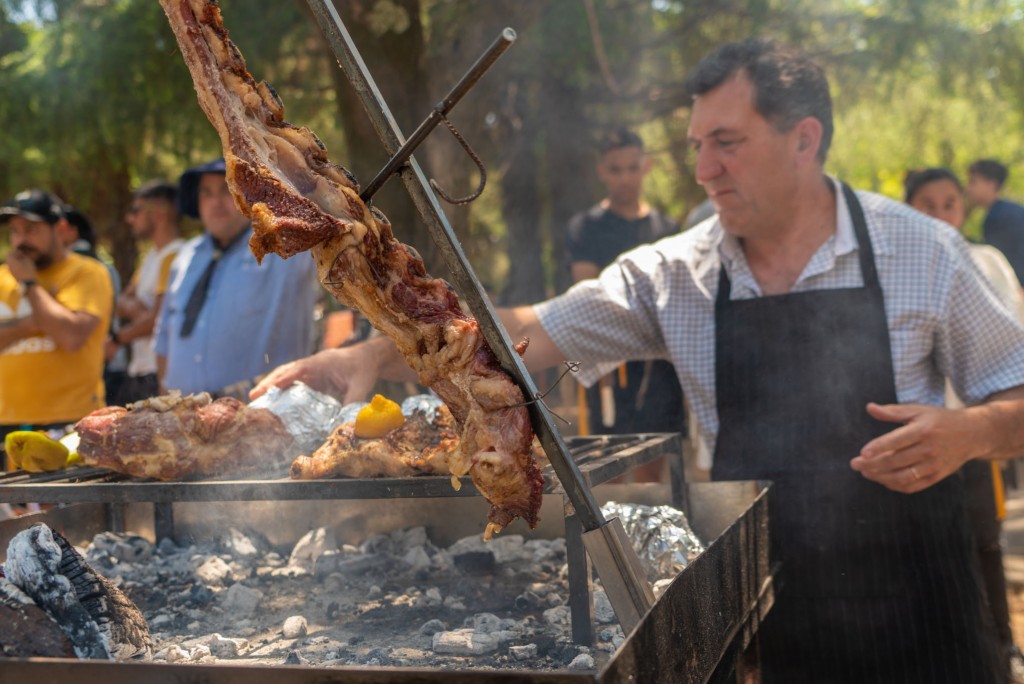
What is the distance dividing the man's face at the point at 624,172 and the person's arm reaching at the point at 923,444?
427 centimetres

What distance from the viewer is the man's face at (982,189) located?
27.7 ft

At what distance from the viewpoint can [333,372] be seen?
125 inches

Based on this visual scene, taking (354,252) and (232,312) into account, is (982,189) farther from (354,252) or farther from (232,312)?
(354,252)

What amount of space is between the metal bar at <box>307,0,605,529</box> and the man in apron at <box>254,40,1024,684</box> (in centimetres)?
144

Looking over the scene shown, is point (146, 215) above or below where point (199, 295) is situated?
above

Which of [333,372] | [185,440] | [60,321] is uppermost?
[60,321]

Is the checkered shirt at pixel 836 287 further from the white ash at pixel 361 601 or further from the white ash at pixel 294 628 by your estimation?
the white ash at pixel 294 628

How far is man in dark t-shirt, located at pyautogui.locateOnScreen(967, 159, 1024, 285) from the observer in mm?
7520

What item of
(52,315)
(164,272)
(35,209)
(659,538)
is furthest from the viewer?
(164,272)

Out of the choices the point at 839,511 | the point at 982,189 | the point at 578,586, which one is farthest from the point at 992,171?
the point at 578,586

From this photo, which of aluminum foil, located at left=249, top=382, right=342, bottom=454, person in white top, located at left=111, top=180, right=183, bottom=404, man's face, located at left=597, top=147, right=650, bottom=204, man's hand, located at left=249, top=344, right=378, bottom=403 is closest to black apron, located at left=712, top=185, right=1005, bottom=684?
man's hand, located at left=249, top=344, right=378, bottom=403

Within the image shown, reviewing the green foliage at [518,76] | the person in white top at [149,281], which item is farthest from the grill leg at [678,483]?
the person in white top at [149,281]

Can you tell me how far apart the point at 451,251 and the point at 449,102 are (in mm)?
235

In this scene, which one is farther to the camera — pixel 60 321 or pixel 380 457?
pixel 60 321
